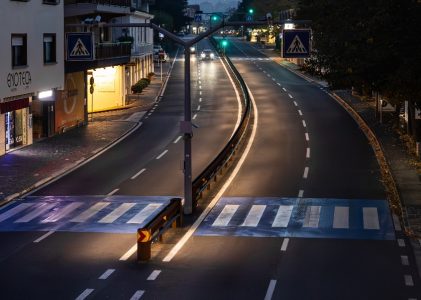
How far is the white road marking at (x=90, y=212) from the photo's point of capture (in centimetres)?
2573

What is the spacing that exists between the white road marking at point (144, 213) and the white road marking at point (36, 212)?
3.43 metres

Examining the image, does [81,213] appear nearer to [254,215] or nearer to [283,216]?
[254,215]

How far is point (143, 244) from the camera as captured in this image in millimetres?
20000

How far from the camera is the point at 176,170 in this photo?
35.5 meters

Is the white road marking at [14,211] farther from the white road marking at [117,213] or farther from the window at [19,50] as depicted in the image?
the window at [19,50]

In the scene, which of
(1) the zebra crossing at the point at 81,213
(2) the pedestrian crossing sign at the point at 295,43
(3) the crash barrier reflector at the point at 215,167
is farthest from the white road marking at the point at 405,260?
(2) the pedestrian crossing sign at the point at 295,43

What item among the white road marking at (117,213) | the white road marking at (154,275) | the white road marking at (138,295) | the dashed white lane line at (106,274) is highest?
the white road marking at (117,213)

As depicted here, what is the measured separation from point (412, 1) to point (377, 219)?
10793mm

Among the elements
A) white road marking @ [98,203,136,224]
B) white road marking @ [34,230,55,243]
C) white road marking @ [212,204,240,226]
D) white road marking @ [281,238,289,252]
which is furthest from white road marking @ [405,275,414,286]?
white road marking @ [34,230,55,243]

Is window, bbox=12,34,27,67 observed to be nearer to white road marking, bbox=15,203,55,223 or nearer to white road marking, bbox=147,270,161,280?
white road marking, bbox=15,203,55,223

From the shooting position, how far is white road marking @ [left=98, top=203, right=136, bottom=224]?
2550 cm

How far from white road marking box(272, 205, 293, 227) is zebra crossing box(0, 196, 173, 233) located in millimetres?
4055

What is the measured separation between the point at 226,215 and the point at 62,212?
572 centimetres

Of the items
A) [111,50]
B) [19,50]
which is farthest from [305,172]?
[111,50]
